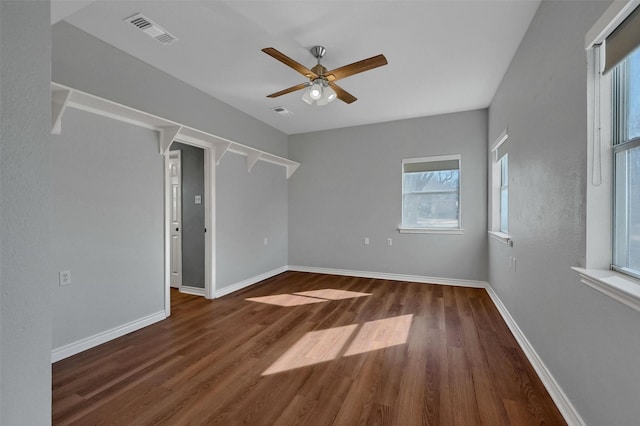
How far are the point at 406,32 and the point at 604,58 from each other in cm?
154

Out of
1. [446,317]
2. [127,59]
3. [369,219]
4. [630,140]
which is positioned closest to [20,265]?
[630,140]

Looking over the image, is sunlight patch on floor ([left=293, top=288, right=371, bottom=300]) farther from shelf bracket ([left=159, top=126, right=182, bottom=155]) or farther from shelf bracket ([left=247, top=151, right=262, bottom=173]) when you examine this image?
shelf bracket ([left=159, top=126, right=182, bottom=155])

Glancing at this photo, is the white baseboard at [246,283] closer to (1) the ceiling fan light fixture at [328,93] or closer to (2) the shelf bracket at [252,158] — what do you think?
(2) the shelf bracket at [252,158]

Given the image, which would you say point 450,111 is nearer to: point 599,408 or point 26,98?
point 599,408

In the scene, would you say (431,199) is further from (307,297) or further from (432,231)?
(307,297)

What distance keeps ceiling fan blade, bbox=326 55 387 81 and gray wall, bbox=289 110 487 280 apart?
2645mm

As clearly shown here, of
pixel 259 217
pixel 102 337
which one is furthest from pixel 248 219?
pixel 102 337

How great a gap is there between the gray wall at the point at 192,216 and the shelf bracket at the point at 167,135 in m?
1.04

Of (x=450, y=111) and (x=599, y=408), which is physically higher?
(x=450, y=111)

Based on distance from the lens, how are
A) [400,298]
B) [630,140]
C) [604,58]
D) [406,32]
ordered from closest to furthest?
1. [630,140]
2. [604,58]
3. [406,32]
4. [400,298]

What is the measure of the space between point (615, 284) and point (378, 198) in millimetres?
3975

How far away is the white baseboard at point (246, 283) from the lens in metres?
4.07

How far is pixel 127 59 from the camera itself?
285cm

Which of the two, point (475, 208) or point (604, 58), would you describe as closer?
point (604, 58)
